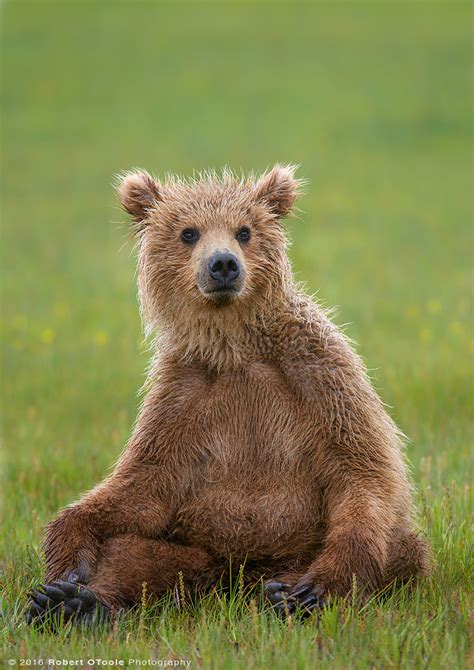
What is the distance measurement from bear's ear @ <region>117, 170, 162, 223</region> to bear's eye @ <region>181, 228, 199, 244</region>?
1.18 feet

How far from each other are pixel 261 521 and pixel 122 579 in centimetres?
73

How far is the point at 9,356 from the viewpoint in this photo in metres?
12.9

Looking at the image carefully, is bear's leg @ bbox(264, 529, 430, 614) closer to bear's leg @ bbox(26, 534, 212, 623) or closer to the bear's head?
bear's leg @ bbox(26, 534, 212, 623)

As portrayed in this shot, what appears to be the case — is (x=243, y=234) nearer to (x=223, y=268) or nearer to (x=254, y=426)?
(x=223, y=268)

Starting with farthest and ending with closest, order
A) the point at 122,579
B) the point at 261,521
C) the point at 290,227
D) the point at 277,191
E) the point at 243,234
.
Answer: the point at 290,227 < the point at 277,191 < the point at 243,234 < the point at 261,521 < the point at 122,579

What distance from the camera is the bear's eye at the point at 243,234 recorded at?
6.24 meters

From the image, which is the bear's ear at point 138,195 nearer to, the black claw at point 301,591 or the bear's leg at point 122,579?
the bear's leg at point 122,579

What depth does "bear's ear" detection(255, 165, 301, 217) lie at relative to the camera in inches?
255

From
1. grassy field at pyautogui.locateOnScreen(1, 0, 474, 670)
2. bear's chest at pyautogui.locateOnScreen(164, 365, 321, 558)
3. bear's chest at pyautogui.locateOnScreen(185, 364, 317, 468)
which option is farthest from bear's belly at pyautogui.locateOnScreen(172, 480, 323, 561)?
grassy field at pyautogui.locateOnScreen(1, 0, 474, 670)

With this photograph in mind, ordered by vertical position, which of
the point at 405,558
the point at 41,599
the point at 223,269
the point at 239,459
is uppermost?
the point at 223,269

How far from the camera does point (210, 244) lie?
6094 millimetres

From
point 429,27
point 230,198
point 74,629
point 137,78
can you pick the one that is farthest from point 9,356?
point 429,27

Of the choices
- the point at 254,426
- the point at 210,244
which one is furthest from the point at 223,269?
the point at 254,426

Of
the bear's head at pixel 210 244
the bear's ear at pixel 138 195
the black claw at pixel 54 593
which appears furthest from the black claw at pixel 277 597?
the bear's ear at pixel 138 195
